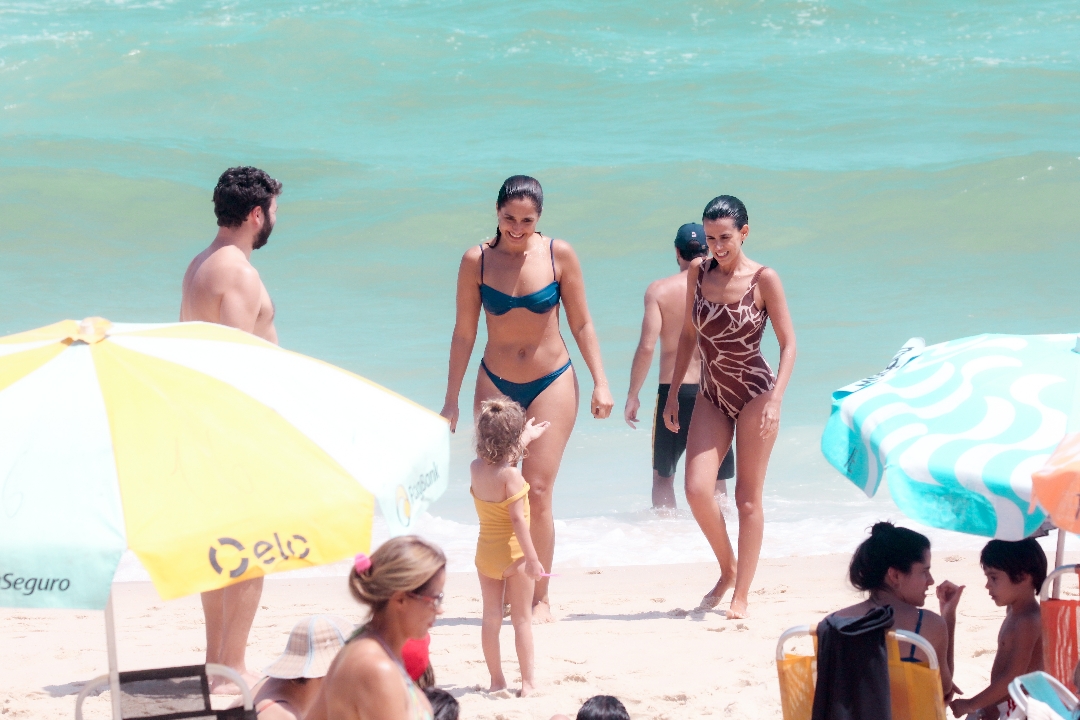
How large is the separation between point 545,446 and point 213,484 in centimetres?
287

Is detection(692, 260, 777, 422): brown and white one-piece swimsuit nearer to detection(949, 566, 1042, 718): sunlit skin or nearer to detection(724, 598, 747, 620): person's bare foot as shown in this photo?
detection(724, 598, 747, 620): person's bare foot

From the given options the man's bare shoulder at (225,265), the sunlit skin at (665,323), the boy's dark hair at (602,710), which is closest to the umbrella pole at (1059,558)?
the boy's dark hair at (602,710)

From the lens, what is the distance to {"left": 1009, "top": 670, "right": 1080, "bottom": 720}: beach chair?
290 centimetres

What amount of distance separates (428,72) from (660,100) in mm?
4493

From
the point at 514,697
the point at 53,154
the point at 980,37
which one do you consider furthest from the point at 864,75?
the point at 514,697

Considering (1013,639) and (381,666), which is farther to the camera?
(1013,639)

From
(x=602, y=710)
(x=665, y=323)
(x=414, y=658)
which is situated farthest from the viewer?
(x=665, y=323)

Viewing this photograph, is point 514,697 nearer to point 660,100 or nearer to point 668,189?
point 668,189

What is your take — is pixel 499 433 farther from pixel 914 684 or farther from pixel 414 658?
pixel 914 684

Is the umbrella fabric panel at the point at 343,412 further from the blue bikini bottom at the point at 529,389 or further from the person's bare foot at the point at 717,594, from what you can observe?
the person's bare foot at the point at 717,594

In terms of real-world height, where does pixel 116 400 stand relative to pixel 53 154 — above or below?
below

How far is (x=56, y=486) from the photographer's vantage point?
2459 millimetres

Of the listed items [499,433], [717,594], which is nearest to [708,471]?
[717,594]

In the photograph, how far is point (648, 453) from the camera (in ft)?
31.1
